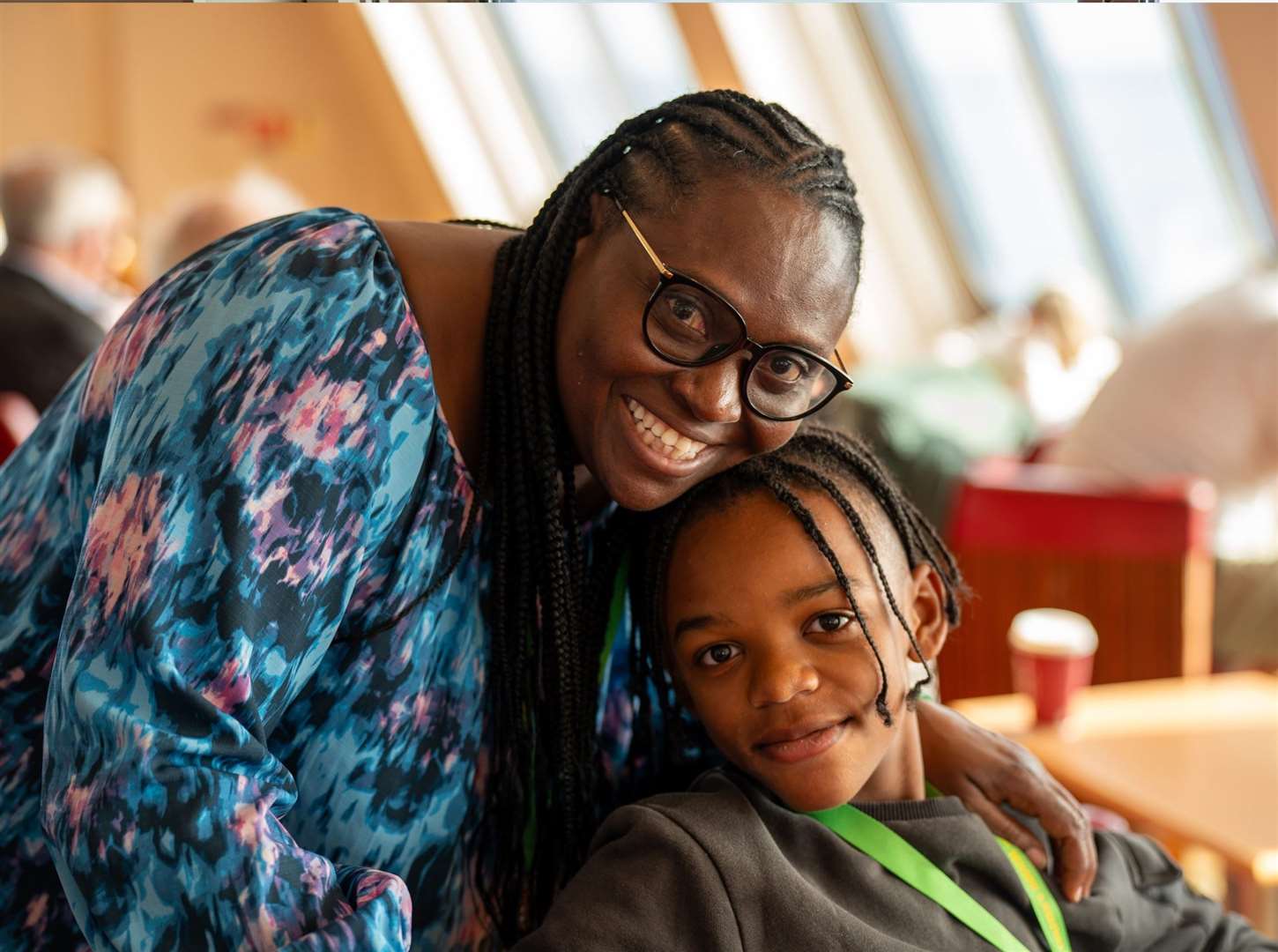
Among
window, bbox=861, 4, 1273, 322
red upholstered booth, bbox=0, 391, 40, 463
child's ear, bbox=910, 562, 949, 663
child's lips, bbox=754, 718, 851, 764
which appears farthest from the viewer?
window, bbox=861, 4, 1273, 322

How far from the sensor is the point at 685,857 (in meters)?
1.24

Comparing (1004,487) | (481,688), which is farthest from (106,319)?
(481,688)

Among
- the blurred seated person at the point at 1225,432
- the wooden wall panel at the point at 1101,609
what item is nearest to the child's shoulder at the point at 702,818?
the wooden wall panel at the point at 1101,609

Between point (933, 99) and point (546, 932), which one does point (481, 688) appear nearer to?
point (546, 932)

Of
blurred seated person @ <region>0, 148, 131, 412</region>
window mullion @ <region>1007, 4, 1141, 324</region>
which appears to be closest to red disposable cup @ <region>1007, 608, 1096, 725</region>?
blurred seated person @ <region>0, 148, 131, 412</region>

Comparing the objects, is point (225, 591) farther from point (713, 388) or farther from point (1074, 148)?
point (1074, 148)

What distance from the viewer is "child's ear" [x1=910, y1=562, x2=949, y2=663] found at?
4.77 ft

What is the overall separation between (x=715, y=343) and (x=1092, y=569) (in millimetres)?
1940

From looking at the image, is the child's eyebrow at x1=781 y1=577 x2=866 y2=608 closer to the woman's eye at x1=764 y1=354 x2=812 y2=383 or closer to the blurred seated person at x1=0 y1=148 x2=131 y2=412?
the woman's eye at x1=764 y1=354 x2=812 y2=383

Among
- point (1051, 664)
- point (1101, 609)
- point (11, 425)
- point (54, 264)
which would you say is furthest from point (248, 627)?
point (54, 264)

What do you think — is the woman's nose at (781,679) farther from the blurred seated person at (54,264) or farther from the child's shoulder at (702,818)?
the blurred seated person at (54,264)

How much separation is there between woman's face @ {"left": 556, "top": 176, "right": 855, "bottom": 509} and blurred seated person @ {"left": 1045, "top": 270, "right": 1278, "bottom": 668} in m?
2.22

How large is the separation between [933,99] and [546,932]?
588cm

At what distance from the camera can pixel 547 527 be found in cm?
137
